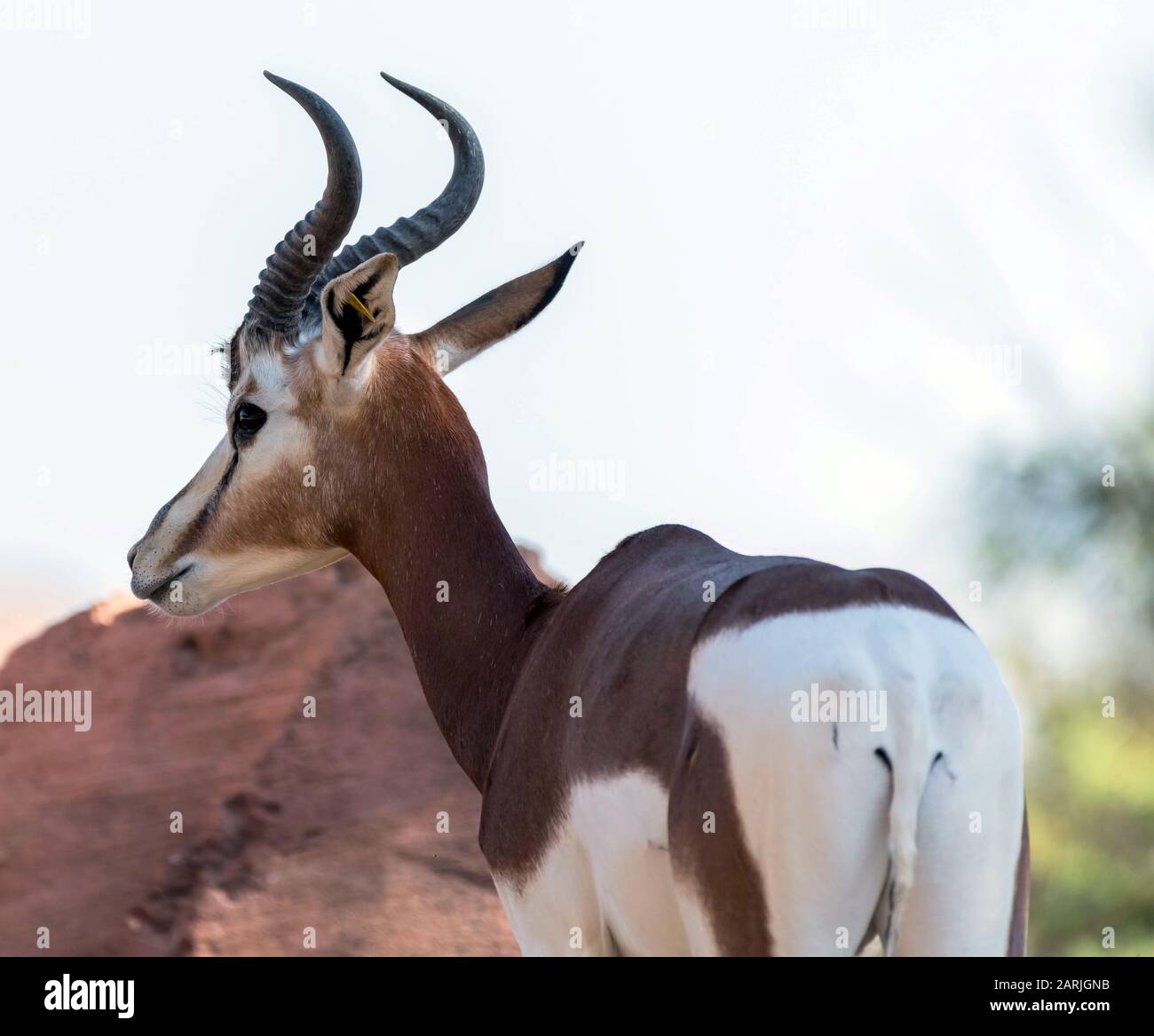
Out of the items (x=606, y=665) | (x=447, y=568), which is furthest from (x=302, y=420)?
(x=606, y=665)

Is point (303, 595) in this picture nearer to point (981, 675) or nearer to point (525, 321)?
point (525, 321)

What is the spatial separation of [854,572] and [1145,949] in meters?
9.64

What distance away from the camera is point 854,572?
4926 mm

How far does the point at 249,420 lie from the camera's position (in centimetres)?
707

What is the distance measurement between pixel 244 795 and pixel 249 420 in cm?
590

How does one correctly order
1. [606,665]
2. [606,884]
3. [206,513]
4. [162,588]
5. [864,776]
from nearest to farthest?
[864,776], [606,884], [606,665], [206,513], [162,588]

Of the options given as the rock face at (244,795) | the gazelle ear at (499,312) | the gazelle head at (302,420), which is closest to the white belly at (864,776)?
the gazelle head at (302,420)

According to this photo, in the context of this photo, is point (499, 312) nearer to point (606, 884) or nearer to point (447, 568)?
point (447, 568)

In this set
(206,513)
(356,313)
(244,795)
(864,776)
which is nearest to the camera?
(864,776)

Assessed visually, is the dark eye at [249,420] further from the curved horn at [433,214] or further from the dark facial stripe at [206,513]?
the curved horn at [433,214]

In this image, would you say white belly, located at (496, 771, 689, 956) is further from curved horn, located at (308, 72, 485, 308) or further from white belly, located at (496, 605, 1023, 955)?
curved horn, located at (308, 72, 485, 308)

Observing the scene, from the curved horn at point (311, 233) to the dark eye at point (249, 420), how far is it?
36 centimetres

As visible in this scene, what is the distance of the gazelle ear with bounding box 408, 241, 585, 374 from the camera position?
7.71 meters

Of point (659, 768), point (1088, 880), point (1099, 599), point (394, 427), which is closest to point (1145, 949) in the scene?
point (1088, 880)
